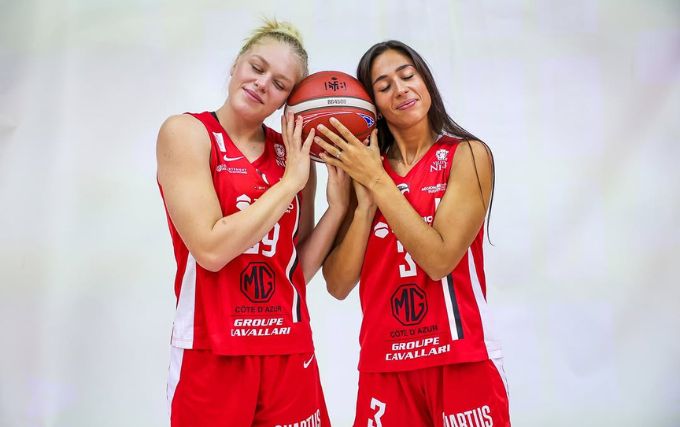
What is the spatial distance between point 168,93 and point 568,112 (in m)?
2.18

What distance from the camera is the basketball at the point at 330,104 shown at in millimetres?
2188

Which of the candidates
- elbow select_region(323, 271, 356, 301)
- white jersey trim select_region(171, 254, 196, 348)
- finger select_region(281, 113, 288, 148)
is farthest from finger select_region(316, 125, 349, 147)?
white jersey trim select_region(171, 254, 196, 348)

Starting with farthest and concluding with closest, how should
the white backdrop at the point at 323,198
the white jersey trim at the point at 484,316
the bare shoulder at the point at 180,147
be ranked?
the white backdrop at the point at 323,198, the white jersey trim at the point at 484,316, the bare shoulder at the point at 180,147

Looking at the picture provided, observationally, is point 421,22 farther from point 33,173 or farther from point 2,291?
point 2,291

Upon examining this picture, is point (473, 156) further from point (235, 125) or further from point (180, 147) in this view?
point (180, 147)

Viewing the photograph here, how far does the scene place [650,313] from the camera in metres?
3.54

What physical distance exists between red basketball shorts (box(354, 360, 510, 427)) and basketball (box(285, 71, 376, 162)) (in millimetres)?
776

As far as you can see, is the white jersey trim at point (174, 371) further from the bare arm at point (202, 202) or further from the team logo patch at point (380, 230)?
the team logo patch at point (380, 230)

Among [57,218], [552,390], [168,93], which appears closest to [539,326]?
[552,390]

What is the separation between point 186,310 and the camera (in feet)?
6.48

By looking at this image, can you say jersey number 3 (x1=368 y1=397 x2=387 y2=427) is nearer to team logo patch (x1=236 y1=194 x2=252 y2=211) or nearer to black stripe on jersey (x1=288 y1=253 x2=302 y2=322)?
black stripe on jersey (x1=288 y1=253 x2=302 y2=322)

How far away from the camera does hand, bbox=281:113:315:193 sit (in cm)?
207

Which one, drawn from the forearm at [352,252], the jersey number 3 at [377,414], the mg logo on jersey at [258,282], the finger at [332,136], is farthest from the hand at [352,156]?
the jersey number 3 at [377,414]

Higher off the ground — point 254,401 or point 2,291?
point 2,291
